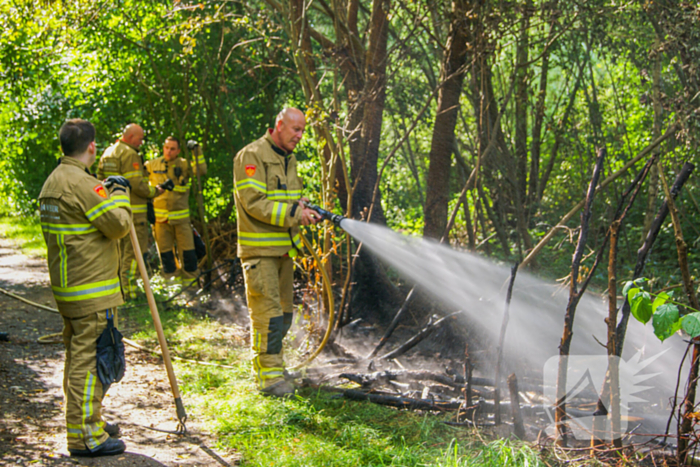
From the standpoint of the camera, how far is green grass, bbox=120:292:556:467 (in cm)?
296

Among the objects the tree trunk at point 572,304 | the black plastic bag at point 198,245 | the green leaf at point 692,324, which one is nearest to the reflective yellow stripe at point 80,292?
the tree trunk at point 572,304

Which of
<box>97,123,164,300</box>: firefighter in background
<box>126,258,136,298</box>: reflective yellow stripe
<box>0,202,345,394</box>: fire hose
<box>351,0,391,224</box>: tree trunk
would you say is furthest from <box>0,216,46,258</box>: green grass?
<box>351,0,391,224</box>: tree trunk

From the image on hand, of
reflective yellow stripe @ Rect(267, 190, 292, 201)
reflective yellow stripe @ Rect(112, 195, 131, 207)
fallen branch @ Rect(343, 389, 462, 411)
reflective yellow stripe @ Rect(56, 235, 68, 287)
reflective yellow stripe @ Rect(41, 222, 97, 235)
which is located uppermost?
reflective yellow stripe @ Rect(267, 190, 292, 201)

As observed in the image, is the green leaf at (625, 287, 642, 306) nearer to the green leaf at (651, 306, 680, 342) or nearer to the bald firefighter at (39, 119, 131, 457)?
the green leaf at (651, 306, 680, 342)

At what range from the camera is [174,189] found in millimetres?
7523

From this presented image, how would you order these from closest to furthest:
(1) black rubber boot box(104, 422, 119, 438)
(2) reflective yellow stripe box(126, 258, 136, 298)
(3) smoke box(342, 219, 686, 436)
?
(1) black rubber boot box(104, 422, 119, 438) < (3) smoke box(342, 219, 686, 436) < (2) reflective yellow stripe box(126, 258, 136, 298)

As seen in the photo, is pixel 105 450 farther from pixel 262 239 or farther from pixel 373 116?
pixel 373 116

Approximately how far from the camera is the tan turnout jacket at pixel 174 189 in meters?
7.56

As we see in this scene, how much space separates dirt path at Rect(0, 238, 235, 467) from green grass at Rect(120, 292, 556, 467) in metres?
0.18

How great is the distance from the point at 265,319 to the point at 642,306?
268cm

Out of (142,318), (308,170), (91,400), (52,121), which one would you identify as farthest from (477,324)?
(52,121)

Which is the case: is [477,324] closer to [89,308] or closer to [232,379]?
[232,379]

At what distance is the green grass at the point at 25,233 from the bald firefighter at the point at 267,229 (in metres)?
7.45

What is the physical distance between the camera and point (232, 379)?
443 cm
